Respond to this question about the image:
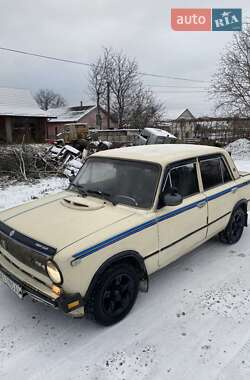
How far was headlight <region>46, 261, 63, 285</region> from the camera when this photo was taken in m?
2.47

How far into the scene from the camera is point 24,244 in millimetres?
2768

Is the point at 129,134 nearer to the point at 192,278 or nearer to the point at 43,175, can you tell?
the point at 43,175

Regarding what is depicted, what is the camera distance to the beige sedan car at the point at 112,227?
257 cm

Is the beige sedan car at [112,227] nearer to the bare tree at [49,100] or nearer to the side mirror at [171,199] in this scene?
the side mirror at [171,199]

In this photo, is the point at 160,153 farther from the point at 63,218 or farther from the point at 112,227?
the point at 63,218

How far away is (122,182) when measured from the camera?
3.49 metres

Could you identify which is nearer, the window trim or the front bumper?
the front bumper

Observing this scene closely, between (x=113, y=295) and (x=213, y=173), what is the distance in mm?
2378

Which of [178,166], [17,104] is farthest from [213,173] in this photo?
[17,104]

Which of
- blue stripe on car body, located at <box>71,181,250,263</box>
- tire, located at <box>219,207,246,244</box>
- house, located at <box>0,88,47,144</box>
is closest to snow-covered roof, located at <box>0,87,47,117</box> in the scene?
house, located at <box>0,88,47,144</box>

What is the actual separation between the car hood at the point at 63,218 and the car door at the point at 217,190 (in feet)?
4.70

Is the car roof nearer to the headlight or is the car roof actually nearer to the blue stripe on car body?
the blue stripe on car body

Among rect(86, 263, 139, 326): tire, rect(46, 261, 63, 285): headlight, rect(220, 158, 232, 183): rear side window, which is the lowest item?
rect(86, 263, 139, 326): tire

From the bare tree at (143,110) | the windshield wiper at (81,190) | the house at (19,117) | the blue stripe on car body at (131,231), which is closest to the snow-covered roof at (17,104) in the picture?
the house at (19,117)
